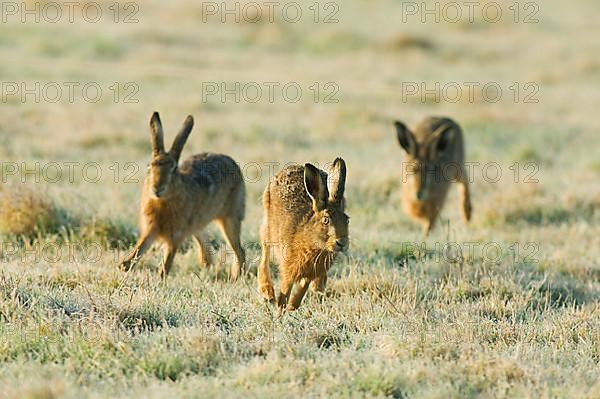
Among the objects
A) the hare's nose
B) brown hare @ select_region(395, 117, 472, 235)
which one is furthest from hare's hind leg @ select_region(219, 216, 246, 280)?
brown hare @ select_region(395, 117, 472, 235)

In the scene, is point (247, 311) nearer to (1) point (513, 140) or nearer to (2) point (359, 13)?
(1) point (513, 140)

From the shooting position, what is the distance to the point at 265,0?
34.5m

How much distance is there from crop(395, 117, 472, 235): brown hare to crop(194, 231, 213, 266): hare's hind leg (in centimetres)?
295

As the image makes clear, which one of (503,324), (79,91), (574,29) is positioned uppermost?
(574,29)

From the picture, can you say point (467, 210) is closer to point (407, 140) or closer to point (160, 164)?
point (407, 140)

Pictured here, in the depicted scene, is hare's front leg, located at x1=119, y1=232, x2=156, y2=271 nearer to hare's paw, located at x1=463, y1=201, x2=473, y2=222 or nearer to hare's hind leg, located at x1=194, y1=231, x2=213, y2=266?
hare's hind leg, located at x1=194, y1=231, x2=213, y2=266

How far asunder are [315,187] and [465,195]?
5.72 metres

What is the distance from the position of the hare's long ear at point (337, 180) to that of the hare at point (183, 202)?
1.90m

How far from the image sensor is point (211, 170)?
31.0ft

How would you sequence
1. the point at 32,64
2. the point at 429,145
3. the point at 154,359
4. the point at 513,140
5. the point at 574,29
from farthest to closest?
the point at 574,29 < the point at 32,64 < the point at 513,140 < the point at 429,145 < the point at 154,359

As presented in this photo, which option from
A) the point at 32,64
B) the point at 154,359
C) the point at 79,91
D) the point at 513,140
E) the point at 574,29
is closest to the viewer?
the point at 154,359

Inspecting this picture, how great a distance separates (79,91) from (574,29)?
20.3 meters

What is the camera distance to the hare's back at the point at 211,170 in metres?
9.20

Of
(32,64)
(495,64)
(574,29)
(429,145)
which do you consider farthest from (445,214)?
(574,29)
